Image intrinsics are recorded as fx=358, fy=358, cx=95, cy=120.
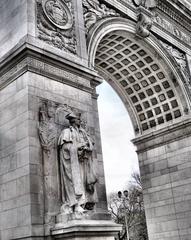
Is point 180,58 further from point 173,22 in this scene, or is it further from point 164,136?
point 164,136

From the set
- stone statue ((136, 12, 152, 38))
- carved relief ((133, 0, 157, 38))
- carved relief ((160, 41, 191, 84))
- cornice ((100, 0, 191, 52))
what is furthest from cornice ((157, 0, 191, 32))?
stone statue ((136, 12, 152, 38))

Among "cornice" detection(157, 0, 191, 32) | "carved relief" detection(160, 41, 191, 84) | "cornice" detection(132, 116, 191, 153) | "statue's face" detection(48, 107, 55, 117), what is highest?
"cornice" detection(157, 0, 191, 32)

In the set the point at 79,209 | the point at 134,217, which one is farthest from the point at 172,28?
the point at 134,217

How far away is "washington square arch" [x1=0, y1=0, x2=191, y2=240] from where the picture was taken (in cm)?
1035

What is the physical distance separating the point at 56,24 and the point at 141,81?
28.4 feet

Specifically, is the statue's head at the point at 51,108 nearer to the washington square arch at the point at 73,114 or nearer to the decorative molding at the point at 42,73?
the washington square arch at the point at 73,114

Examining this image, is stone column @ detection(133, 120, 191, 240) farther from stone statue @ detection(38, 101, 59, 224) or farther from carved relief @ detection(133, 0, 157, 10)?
stone statue @ detection(38, 101, 59, 224)

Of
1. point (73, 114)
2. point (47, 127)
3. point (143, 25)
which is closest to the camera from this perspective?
point (47, 127)

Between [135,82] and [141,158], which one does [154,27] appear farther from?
[141,158]

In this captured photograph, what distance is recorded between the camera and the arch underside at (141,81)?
62.4 ft

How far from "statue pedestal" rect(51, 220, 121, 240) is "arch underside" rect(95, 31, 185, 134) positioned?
1042cm

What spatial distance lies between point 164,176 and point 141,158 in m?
1.91

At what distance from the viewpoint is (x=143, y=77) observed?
2053cm

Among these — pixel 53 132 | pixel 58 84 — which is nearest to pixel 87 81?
pixel 58 84
